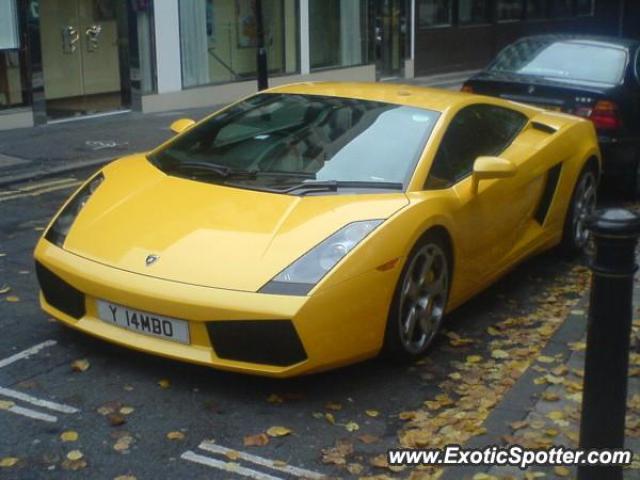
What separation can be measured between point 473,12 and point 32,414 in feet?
72.8

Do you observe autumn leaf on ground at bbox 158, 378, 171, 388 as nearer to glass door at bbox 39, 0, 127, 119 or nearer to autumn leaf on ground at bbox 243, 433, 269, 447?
autumn leaf on ground at bbox 243, 433, 269, 447

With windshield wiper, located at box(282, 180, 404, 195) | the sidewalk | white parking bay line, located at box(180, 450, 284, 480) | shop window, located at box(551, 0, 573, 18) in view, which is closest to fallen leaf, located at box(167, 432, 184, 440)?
white parking bay line, located at box(180, 450, 284, 480)

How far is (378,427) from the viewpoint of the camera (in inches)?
180

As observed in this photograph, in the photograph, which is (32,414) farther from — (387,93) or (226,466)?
(387,93)

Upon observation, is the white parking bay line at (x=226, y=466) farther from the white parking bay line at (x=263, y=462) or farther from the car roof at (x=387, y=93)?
the car roof at (x=387, y=93)

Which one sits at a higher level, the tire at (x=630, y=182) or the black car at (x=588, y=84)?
the black car at (x=588, y=84)

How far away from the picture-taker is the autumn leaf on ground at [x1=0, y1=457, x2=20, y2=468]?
13.4ft

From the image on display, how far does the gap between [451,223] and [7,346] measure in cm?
238

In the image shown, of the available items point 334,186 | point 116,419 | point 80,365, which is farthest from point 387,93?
point 116,419

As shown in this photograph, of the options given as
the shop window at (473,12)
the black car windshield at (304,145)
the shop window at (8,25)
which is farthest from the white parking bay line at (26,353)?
the shop window at (473,12)

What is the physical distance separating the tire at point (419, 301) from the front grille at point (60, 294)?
1.48 m

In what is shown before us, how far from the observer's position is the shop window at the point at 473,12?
2464cm

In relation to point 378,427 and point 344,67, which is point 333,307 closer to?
point 378,427

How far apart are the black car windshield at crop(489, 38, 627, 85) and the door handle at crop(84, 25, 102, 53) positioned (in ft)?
24.8
